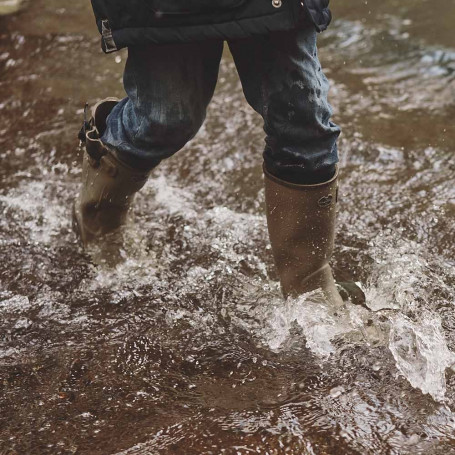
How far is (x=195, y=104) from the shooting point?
5.85 ft

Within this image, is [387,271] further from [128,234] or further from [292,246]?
[128,234]

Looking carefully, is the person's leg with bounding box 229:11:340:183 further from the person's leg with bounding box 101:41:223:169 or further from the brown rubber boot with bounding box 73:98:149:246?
the brown rubber boot with bounding box 73:98:149:246

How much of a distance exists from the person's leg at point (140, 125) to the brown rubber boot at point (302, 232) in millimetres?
292

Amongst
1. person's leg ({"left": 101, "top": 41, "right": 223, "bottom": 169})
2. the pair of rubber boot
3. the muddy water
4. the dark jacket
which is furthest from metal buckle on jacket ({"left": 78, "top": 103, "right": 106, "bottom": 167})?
the dark jacket

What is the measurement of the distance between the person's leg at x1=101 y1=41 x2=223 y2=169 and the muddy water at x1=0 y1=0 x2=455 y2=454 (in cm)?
51

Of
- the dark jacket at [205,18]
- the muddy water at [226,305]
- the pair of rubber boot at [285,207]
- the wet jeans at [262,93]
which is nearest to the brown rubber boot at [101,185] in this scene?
the pair of rubber boot at [285,207]

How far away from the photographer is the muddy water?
5.03ft

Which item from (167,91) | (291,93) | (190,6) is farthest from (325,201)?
(190,6)

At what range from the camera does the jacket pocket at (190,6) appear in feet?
4.96

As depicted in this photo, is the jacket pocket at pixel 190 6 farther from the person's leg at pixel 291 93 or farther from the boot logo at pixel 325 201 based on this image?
the boot logo at pixel 325 201

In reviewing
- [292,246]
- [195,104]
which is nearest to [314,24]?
[195,104]

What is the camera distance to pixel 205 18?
5.06 feet

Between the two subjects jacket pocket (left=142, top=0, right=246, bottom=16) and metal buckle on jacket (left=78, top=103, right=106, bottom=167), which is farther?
metal buckle on jacket (left=78, top=103, right=106, bottom=167)

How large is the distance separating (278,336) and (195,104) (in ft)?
2.17
